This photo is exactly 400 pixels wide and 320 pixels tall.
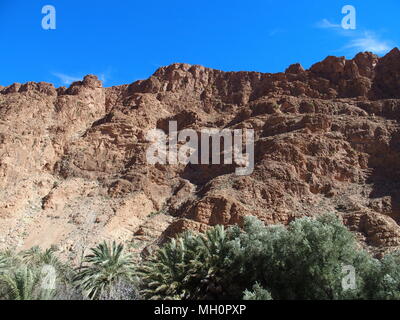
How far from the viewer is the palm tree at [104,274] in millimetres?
19188

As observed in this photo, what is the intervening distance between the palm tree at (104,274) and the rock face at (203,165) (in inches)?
574

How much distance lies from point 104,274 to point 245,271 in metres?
6.72

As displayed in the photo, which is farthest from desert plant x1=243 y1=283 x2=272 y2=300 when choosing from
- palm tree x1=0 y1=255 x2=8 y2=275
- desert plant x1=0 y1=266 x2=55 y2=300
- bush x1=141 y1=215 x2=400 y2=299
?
palm tree x1=0 y1=255 x2=8 y2=275

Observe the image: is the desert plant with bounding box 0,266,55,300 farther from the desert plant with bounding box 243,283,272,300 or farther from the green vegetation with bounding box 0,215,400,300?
the desert plant with bounding box 243,283,272,300

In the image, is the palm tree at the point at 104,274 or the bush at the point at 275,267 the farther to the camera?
the palm tree at the point at 104,274

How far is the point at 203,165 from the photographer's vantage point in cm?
4991

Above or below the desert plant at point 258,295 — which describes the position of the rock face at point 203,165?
above

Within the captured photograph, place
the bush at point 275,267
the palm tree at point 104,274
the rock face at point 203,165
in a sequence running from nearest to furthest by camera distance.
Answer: the bush at point 275,267, the palm tree at point 104,274, the rock face at point 203,165

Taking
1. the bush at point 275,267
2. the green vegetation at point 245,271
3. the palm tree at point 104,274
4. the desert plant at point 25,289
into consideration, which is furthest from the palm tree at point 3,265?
the bush at point 275,267

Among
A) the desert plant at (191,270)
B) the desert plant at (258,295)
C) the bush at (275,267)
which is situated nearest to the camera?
the desert plant at (258,295)

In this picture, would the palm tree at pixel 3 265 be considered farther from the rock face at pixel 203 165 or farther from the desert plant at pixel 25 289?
the rock face at pixel 203 165

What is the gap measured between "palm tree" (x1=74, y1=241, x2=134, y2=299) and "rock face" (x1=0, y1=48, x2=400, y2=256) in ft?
47.8

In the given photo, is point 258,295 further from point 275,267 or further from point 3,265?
point 3,265
